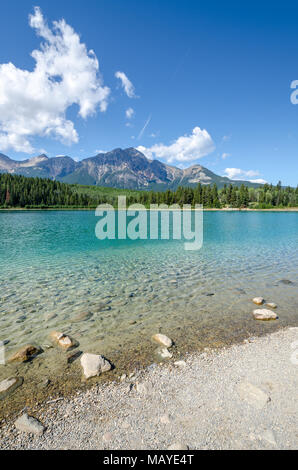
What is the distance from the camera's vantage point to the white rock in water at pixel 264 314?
11.8 metres

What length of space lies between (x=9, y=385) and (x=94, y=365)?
8.56ft

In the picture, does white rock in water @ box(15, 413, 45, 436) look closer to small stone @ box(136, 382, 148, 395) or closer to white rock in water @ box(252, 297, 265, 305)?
small stone @ box(136, 382, 148, 395)

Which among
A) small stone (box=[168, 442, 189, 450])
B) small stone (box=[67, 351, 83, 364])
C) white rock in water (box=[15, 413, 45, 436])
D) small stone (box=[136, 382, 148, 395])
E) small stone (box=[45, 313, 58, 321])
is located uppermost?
small stone (box=[168, 442, 189, 450])

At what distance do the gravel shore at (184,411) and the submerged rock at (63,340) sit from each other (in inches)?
115

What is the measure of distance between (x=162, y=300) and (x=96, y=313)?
420 cm

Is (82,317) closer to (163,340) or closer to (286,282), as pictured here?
(163,340)

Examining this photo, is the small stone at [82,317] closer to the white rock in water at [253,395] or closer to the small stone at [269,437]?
the white rock in water at [253,395]

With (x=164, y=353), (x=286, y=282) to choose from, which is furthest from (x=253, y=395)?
(x=286, y=282)

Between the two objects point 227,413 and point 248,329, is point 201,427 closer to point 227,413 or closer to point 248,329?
point 227,413

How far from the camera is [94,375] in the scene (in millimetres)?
7426

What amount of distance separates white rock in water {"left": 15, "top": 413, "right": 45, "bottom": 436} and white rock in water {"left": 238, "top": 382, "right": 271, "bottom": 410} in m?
5.30

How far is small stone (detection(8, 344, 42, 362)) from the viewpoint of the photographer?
847 centimetres

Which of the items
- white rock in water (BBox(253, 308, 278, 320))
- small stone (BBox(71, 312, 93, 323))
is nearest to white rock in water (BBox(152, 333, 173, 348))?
small stone (BBox(71, 312, 93, 323))

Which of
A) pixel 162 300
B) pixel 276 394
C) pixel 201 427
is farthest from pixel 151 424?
pixel 162 300
